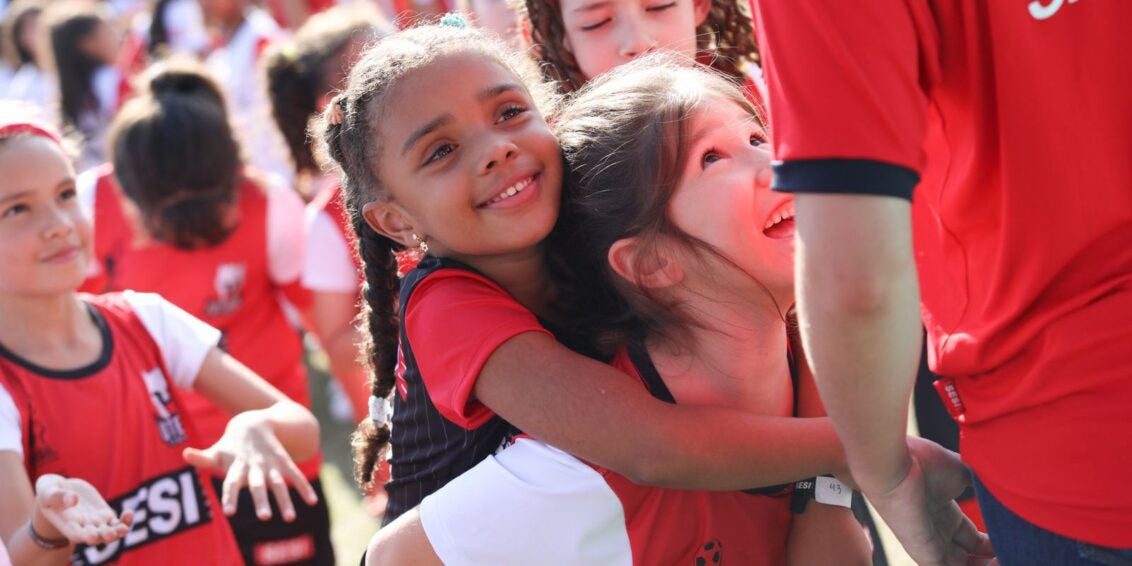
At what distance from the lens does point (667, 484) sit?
67.3 inches

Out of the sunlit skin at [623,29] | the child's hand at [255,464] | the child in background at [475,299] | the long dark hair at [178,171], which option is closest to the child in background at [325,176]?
the long dark hair at [178,171]

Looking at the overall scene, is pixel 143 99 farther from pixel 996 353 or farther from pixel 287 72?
pixel 996 353

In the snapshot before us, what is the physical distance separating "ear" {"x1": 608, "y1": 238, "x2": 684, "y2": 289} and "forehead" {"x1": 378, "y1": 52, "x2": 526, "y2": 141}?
1.19 feet

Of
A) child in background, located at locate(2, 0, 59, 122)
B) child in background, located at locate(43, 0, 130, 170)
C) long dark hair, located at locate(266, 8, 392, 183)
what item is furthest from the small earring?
child in background, located at locate(2, 0, 59, 122)

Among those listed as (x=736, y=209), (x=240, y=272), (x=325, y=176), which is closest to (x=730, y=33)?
(x=736, y=209)

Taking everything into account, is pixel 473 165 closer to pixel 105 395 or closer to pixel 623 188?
pixel 623 188

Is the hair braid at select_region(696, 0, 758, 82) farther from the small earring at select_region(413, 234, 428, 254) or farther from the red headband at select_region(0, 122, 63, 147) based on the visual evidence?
the red headband at select_region(0, 122, 63, 147)

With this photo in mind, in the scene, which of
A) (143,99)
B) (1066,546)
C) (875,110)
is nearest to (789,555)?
(1066,546)

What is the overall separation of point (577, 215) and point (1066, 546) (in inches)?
37.1

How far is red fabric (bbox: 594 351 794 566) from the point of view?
5.83ft

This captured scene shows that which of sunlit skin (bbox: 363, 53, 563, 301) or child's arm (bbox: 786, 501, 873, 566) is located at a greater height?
sunlit skin (bbox: 363, 53, 563, 301)

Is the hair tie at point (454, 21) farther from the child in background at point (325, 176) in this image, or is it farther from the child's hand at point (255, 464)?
the child in background at point (325, 176)

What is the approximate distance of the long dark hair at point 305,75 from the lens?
4.30 metres

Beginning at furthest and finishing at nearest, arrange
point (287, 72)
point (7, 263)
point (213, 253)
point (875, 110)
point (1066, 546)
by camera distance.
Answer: point (287, 72) → point (213, 253) → point (7, 263) → point (1066, 546) → point (875, 110)
